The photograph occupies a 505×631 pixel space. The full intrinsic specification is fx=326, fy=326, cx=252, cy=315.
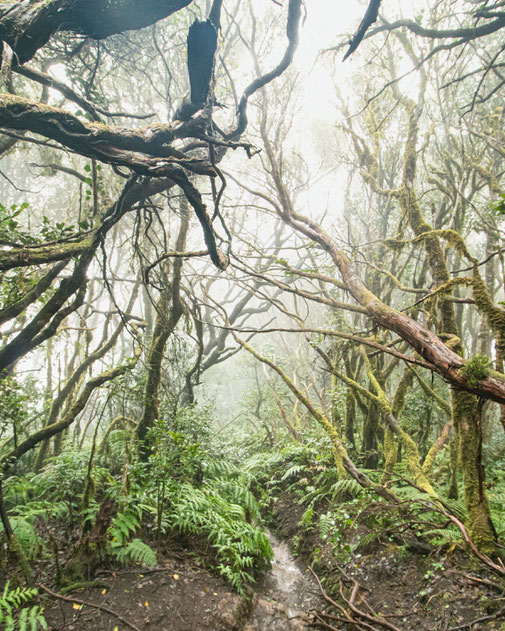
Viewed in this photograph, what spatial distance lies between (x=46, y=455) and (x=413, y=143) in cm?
857

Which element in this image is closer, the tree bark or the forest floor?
the tree bark

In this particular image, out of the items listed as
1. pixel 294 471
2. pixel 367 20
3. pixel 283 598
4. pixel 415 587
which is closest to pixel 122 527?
pixel 283 598

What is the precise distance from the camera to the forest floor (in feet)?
8.79

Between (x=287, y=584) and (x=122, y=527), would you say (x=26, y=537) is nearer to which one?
(x=122, y=527)

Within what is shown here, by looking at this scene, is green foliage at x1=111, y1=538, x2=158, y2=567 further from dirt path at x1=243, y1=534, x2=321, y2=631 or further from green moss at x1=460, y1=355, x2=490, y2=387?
green moss at x1=460, y1=355, x2=490, y2=387

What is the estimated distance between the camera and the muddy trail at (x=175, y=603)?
9.12 ft

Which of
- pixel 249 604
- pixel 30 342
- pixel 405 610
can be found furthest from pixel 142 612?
pixel 30 342

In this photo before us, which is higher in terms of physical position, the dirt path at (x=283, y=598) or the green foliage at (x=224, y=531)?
the green foliage at (x=224, y=531)

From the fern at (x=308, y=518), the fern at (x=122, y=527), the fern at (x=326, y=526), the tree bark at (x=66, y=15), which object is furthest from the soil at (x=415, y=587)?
the tree bark at (x=66, y=15)

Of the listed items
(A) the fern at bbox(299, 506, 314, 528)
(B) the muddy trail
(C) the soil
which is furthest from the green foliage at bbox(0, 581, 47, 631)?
(A) the fern at bbox(299, 506, 314, 528)

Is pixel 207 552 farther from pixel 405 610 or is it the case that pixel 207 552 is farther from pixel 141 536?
pixel 405 610

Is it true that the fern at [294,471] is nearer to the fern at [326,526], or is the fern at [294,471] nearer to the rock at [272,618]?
the fern at [326,526]

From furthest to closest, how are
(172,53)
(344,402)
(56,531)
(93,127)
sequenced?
(172,53) → (344,402) → (56,531) → (93,127)

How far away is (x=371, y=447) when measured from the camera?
20.3 feet
